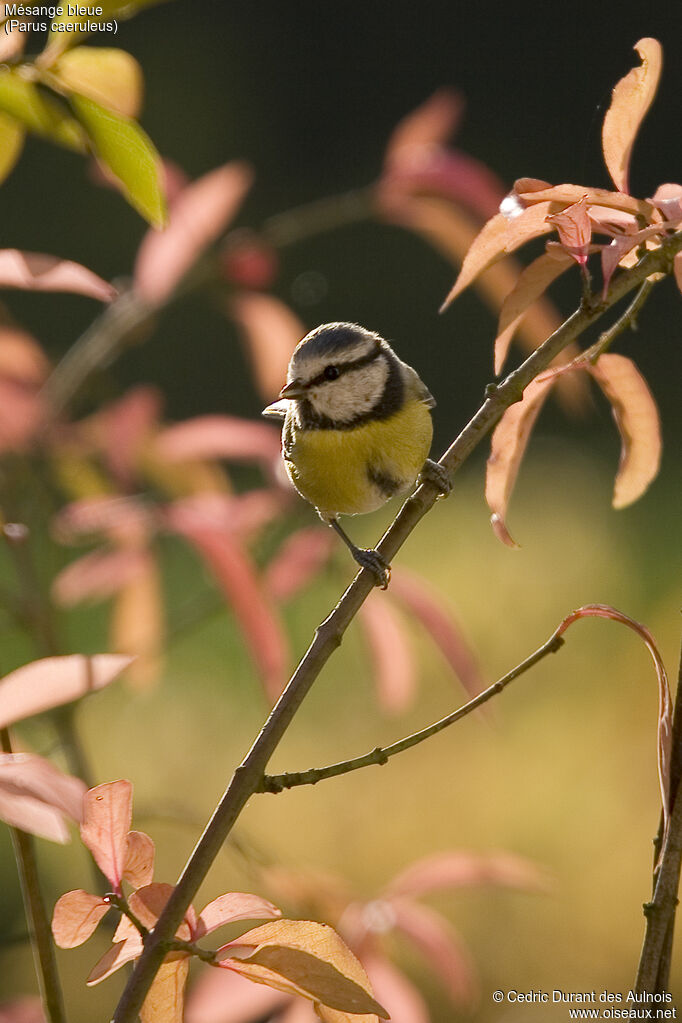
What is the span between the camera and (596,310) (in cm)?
70

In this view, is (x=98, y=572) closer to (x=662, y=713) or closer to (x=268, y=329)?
(x=268, y=329)

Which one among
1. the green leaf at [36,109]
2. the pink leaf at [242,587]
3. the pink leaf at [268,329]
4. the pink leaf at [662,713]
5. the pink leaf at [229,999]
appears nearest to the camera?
the pink leaf at [662,713]

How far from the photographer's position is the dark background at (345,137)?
5602 millimetres

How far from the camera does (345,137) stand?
6395mm

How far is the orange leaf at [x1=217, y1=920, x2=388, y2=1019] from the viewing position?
57 centimetres

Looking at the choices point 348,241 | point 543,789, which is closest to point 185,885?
point 543,789

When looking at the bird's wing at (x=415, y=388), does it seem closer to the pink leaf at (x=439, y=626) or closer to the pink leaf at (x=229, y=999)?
the pink leaf at (x=439, y=626)

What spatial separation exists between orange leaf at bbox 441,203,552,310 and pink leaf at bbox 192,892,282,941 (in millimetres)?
355

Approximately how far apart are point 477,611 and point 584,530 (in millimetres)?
638

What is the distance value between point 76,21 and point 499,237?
0.91ft

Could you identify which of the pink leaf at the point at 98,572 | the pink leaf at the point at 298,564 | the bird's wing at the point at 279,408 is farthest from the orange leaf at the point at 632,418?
the bird's wing at the point at 279,408

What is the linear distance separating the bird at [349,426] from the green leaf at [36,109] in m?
0.73

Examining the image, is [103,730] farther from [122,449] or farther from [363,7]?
[363,7]

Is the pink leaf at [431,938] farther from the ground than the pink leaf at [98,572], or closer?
closer
